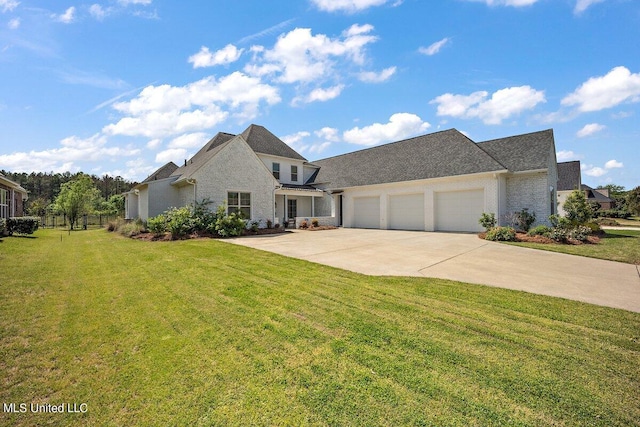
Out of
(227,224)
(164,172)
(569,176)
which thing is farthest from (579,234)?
(164,172)

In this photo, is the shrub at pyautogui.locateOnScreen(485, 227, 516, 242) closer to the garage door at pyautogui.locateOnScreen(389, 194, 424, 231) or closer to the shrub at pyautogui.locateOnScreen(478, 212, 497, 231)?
the shrub at pyautogui.locateOnScreen(478, 212, 497, 231)

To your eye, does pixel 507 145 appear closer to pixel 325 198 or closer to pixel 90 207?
pixel 325 198

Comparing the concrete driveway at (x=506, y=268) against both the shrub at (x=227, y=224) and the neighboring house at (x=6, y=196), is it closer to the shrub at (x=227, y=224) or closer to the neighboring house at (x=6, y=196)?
the shrub at (x=227, y=224)

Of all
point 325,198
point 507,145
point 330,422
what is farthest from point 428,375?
point 325,198

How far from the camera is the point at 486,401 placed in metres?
2.37

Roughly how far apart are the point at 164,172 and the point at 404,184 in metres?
19.9

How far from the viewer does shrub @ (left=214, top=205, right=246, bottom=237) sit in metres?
14.5

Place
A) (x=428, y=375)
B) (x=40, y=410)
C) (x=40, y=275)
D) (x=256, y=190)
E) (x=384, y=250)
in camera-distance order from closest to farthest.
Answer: (x=40, y=410) < (x=428, y=375) < (x=40, y=275) < (x=384, y=250) < (x=256, y=190)

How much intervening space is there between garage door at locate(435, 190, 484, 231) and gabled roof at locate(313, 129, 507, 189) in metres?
1.46

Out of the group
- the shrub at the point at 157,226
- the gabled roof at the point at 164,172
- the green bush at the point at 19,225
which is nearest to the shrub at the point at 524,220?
the shrub at the point at 157,226

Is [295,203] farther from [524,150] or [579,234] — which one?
[579,234]

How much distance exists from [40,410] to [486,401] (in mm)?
3729

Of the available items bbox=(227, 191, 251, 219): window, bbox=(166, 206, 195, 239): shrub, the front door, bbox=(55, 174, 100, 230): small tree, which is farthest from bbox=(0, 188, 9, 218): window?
the front door

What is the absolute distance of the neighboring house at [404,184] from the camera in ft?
52.9
